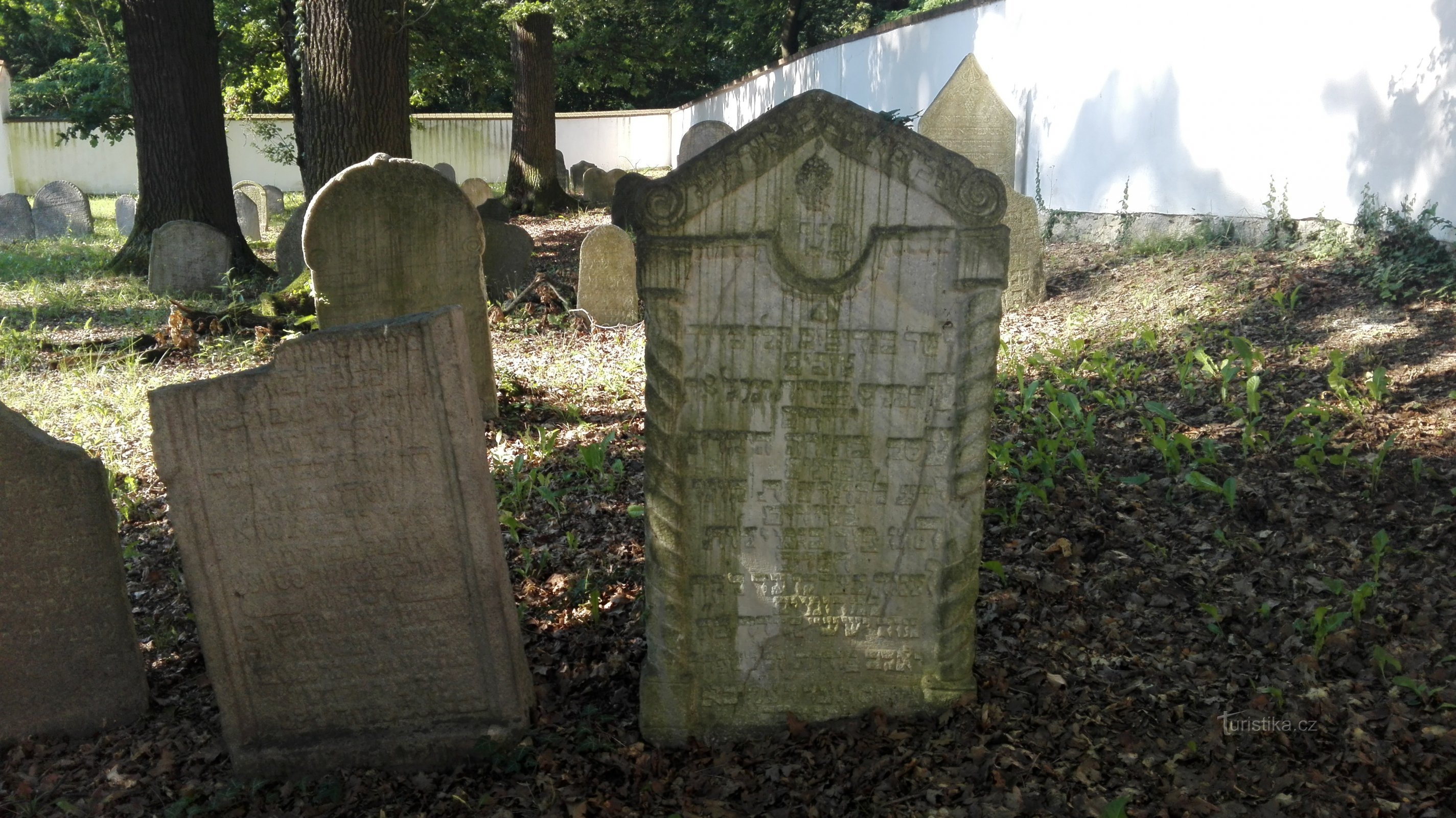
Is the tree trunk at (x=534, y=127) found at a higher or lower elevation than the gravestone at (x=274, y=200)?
higher

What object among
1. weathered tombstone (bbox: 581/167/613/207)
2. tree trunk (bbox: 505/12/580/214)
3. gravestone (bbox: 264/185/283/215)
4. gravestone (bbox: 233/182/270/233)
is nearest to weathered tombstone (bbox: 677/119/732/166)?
weathered tombstone (bbox: 581/167/613/207)

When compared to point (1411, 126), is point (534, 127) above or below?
above

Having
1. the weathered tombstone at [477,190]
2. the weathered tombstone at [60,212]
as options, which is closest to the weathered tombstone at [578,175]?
the weathered tombstone at [477,190]

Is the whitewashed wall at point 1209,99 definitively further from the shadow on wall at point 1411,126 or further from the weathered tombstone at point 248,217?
the weathered tombstone at point 248,217

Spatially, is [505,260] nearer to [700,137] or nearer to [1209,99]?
[1209,99]

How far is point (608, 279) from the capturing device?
29.8 feet

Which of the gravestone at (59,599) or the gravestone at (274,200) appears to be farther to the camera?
the gravestone at (274,200)

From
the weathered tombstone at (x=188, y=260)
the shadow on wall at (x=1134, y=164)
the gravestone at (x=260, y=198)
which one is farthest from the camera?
A: the gravestone at (x=260, y=198)

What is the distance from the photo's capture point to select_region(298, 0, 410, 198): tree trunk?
894 cm

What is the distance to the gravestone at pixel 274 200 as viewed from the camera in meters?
20.9

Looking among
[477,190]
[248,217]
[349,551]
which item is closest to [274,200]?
[248,217]

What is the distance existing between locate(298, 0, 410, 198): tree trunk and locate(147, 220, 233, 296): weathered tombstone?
A: 213 cm

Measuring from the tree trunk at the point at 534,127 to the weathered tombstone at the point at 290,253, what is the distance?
26.5 ft

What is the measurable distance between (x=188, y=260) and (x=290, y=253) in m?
1.45
